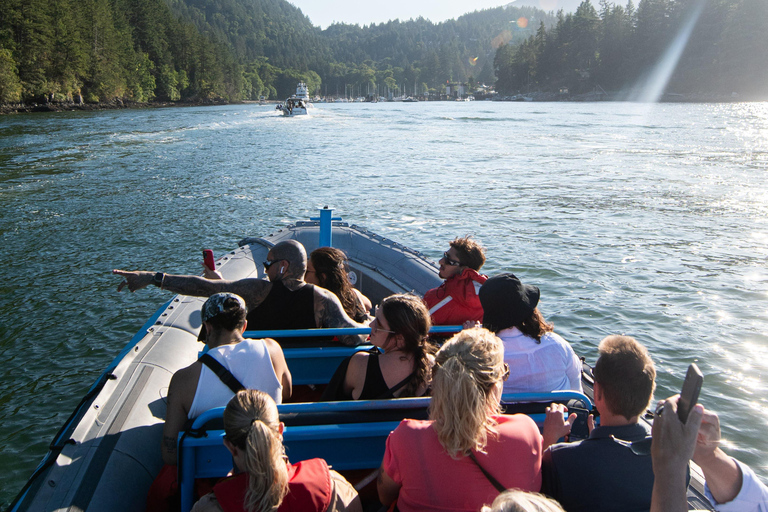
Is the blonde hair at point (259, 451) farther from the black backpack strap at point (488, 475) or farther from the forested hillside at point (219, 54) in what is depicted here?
the forested hillside at point (219, 54)

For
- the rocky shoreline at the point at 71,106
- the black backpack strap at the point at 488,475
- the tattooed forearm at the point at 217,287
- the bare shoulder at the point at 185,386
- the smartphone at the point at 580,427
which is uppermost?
the black backpack strap at the point at 488,475

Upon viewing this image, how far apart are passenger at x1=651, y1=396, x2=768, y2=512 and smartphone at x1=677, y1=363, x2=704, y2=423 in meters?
0.02

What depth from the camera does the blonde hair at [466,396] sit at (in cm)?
193

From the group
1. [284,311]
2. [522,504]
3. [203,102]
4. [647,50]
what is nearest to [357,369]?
[284,311]

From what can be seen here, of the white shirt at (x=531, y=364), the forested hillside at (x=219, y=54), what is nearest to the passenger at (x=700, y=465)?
the white shirt at (x=531, y=364)

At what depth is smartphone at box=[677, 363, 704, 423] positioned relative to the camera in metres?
1.29

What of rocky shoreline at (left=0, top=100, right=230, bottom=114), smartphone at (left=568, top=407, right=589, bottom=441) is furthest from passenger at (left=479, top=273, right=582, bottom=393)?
rocky shoreline at (left=0, top=100, right=230, bottom=114)

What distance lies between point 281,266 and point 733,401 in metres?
5.42

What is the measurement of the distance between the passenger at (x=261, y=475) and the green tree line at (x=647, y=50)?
350 ft

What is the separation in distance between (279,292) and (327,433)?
1.33 meters

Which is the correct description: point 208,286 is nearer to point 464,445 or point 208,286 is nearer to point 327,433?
point 327,433

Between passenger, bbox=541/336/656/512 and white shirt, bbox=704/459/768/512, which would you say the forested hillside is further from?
white shirt, bbox=704/459/768/512

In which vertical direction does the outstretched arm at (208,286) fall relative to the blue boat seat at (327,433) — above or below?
above

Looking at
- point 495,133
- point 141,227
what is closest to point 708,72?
point 495,133
